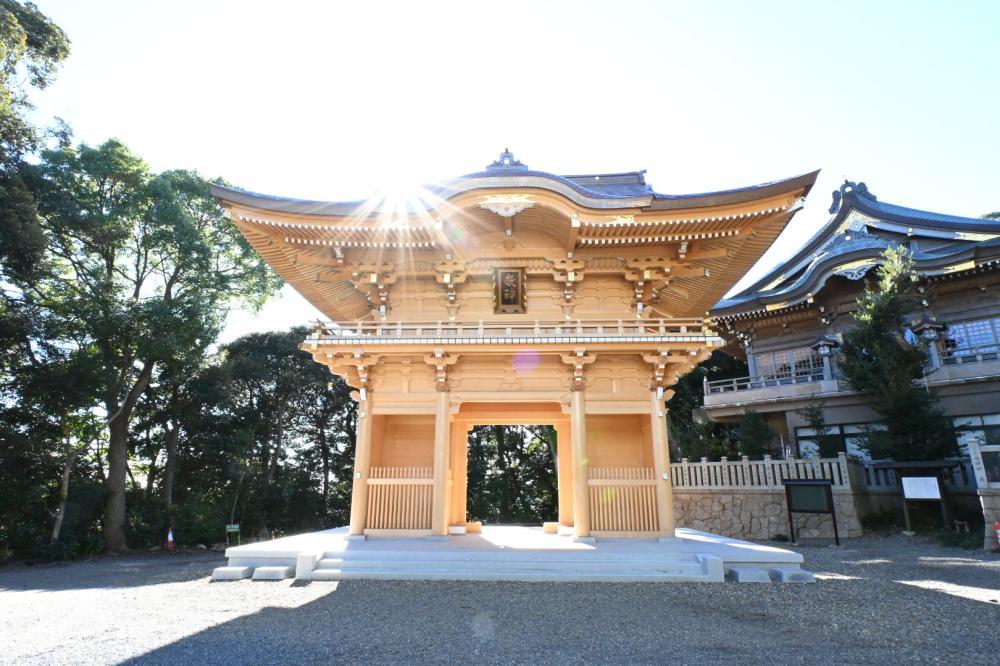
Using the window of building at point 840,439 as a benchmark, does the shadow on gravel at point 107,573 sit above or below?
below

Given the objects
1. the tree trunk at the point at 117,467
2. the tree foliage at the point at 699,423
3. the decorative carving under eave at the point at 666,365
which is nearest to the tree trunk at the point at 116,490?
the tree trunk at the point at 117,467

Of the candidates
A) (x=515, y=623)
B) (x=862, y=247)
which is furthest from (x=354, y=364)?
(x=862, y=247)

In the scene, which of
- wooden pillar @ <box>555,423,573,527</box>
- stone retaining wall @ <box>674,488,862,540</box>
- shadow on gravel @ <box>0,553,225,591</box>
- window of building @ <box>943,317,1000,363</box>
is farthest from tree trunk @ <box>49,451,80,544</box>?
window of building @ <box>943,317,1000,363</box>

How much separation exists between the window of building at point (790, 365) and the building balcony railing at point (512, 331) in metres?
12.3

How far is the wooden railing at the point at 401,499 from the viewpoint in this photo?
8781 millimetres

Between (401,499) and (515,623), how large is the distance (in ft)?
14.2

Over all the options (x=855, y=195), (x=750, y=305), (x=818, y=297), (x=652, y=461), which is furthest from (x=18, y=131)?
(x=855, y=195)

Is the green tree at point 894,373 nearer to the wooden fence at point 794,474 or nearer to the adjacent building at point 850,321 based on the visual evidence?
the wooden fence at point 794,474

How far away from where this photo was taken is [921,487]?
12141mm

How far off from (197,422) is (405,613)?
61.8 feet

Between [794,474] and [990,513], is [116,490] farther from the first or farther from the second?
[990,513]

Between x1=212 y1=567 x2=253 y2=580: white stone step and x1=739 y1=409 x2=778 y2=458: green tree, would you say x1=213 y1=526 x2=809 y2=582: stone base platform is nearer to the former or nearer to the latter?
x1=212 y1=567 x2=253 y2=580: white stone step

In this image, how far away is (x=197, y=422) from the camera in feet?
66.7

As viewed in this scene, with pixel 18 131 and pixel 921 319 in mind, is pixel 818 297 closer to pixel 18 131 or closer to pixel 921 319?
pixel 921 319
